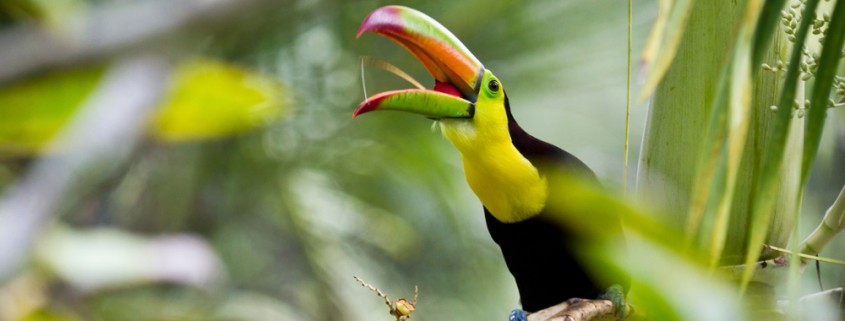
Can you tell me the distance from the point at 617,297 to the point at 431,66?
307 millimetres

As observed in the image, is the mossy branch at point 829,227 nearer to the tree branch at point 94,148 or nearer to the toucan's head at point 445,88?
the toucan's head at point 445,88

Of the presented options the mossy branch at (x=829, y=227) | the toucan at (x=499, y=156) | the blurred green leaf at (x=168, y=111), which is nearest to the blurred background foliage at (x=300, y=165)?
the blurred green leaf at (x=168, y=111)

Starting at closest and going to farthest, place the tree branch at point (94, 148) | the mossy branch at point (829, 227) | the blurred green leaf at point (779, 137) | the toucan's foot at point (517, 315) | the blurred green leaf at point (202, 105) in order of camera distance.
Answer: the tree branch at point (94, 148), the blurred green leaf at point (779, 137), the mossy branch at point (829, 227), the blurred green leaf at point (202, 105), the toucan's foot at point (517, 315)

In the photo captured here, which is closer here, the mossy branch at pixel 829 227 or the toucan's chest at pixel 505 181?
the mossy branch at pixel 829 227

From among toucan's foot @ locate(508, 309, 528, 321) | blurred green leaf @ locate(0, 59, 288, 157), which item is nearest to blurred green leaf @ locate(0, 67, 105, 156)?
blurred green leaf @ locate(0, 59, 288, 157)

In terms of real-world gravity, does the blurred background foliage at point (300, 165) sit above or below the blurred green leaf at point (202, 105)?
above

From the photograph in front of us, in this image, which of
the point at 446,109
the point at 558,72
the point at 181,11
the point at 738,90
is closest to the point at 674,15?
the point at 738,90

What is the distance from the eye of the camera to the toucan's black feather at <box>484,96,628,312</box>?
1.04 m

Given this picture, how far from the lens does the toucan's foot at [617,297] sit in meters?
1.02

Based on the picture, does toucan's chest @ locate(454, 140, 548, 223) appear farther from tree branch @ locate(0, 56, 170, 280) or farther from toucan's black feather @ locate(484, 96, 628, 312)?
tree branch @ locate(0, 56, 170, 280)

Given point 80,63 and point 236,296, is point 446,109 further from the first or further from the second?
point 236,296

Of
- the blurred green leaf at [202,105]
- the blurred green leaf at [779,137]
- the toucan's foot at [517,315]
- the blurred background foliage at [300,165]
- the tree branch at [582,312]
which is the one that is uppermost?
the blurred background foliage at [300,165]

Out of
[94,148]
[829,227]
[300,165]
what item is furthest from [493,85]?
[300,165]

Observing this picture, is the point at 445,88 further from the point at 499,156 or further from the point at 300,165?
the point at 300,165
